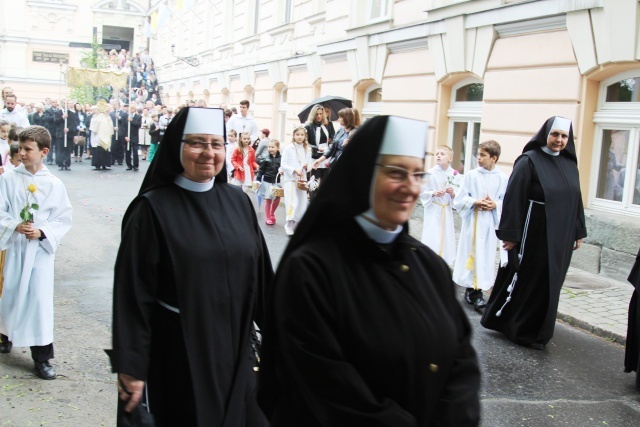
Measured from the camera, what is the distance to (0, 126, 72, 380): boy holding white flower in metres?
5.65

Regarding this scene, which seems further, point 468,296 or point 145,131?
point 145,131

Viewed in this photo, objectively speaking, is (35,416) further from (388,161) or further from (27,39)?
(27,39)

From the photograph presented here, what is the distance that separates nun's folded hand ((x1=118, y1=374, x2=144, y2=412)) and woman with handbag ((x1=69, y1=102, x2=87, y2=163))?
24747 millimetres

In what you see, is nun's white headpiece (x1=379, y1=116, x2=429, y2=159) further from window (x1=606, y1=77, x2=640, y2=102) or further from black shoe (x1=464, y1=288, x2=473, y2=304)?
window (x1=606, y1=77, x2=640, y2=102)

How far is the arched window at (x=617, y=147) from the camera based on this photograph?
10.4m

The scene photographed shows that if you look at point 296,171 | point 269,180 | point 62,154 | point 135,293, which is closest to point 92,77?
point 62,154

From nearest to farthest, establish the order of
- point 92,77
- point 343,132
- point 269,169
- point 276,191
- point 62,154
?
1. point 343,132
2. point 276,191
3. point 269,169
4. point 62,154
5. point 92,77

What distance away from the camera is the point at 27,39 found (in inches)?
2110

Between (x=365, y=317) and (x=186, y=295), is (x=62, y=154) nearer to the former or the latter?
(x=186, y=295)

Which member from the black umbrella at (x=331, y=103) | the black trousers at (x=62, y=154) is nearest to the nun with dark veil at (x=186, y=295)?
the black umbrella at (x=331, y=103)

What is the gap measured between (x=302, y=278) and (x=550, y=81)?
1003 cm

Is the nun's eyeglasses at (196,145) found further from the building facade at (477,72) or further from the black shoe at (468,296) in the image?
the building facade at (477,72)

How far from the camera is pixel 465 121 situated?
1431 cm

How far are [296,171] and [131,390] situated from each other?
10.1 meters
